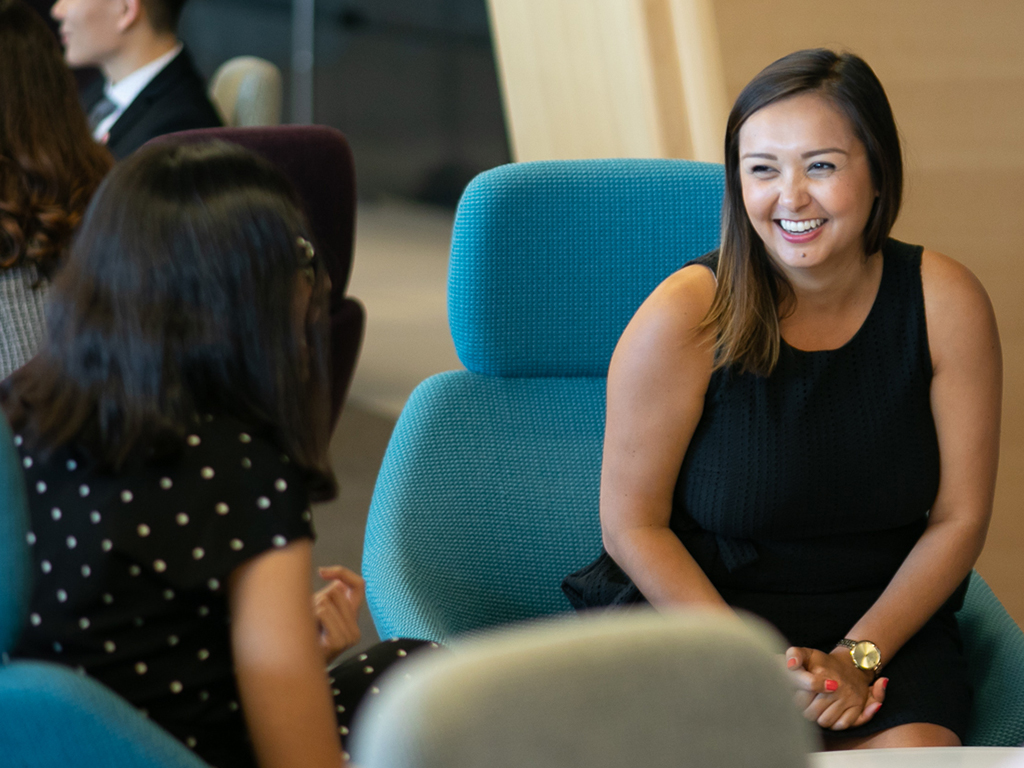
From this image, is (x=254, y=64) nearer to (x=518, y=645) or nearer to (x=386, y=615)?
(x=386, y=615)

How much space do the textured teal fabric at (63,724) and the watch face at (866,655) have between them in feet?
2.87

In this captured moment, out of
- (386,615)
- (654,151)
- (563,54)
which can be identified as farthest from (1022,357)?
(386,615)

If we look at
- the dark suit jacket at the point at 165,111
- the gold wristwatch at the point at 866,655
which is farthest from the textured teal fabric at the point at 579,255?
the dark suit jacket at the point at 165,111

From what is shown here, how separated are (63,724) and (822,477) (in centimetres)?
96

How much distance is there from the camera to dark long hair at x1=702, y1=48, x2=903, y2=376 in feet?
4.58

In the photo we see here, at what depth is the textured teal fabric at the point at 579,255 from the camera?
5.31 feet

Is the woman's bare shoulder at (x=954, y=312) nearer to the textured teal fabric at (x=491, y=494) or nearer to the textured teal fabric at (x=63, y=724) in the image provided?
the textured teal fabric at (x=491, y=494)

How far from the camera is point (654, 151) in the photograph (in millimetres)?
2217

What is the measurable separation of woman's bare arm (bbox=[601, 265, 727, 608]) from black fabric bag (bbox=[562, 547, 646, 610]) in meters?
0.04

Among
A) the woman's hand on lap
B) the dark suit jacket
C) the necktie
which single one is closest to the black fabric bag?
the woman's hand on lap

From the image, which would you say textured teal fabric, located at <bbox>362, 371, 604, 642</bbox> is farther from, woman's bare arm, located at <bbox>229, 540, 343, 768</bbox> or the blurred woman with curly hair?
the blurred woman with curly hair

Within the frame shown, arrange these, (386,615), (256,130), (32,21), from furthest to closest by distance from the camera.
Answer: (256,130) < (32,21) < (386,615)

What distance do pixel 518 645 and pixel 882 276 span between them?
111 centimetres

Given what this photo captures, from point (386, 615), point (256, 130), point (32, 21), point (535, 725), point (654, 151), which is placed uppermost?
point (32, 21)
